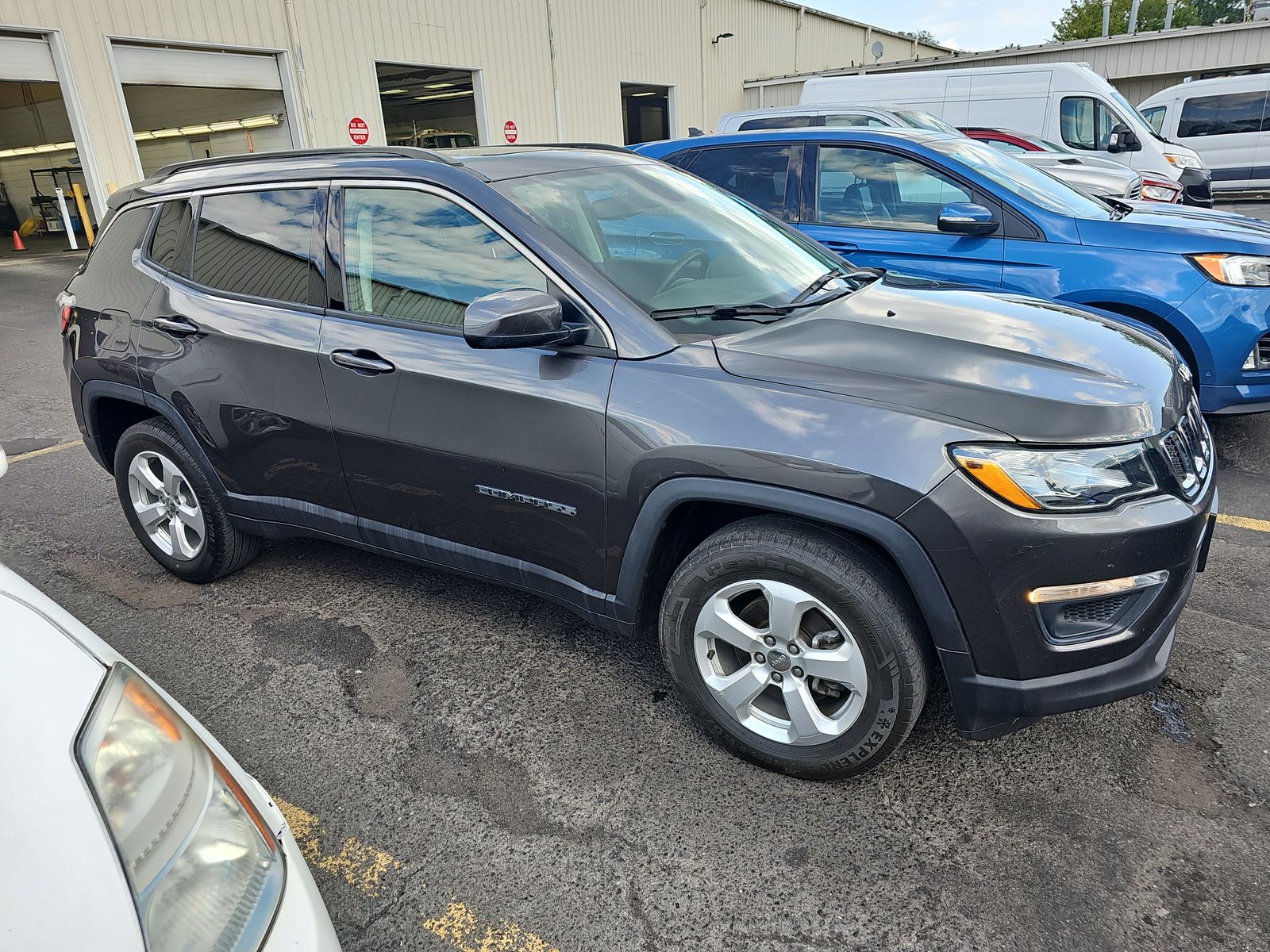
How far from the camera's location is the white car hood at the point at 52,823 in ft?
3.53

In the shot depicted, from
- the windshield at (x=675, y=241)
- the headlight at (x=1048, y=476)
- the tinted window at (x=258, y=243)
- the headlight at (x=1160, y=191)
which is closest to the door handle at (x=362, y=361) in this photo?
the tinted window at (x=258, y=243)

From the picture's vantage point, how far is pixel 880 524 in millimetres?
2043

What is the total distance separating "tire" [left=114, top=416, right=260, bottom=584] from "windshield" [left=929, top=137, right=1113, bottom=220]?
4235mm

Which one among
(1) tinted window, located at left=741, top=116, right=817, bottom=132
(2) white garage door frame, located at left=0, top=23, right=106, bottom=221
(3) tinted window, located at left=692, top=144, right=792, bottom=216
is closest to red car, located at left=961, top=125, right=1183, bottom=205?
(1) tinted window, located at left=741, top=116, right=817, bottom=132

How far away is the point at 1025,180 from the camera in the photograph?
4949 mm

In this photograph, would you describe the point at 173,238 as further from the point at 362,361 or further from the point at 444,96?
the point at 444,96

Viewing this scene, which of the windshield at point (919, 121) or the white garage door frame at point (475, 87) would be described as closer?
the windshield at point (919, 121)

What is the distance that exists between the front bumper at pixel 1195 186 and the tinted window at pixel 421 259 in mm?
11618

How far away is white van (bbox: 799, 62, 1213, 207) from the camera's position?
12164mm

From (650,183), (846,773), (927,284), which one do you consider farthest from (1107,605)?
(650,183)

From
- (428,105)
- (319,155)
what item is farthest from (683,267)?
(428,105)

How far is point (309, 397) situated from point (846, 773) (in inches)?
84.0

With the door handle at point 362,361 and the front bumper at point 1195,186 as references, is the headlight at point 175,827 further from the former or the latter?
the front bumper at point 1195,186

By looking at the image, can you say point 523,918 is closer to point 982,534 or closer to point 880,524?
point 880,524
